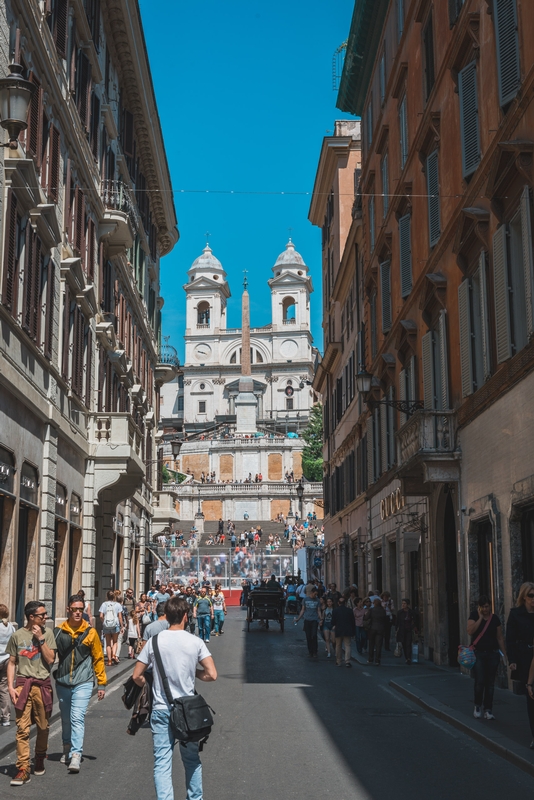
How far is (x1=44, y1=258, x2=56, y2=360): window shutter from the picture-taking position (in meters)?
20.6

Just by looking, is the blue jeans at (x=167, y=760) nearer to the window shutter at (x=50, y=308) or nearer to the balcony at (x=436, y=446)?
the balcony at (x=436, y=446)

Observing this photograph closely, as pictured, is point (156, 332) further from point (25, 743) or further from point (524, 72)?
point (25, 743)

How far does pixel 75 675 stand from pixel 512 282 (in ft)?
29.6

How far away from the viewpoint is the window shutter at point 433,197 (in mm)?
21734

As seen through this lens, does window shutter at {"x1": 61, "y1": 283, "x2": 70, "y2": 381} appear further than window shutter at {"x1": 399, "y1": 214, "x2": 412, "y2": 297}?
No

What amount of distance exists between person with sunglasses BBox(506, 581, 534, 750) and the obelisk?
4396 inches

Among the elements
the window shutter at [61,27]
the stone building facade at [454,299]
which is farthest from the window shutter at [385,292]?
the window shutter at [61,27]

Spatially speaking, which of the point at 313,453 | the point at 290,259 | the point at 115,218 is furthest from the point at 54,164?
the point at 290,259

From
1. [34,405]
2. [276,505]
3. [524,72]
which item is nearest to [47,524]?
[34,405]

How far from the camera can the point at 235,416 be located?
136 meters

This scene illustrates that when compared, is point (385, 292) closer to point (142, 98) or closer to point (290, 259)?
point (142, 98)

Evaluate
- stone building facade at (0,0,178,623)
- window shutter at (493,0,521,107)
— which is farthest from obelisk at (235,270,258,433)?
window shutter at (493,0,521,107)

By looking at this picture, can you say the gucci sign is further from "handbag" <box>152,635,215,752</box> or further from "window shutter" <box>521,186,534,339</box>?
"handbag" <box>152,635,215,752</box>

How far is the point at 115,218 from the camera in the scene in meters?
27.8
